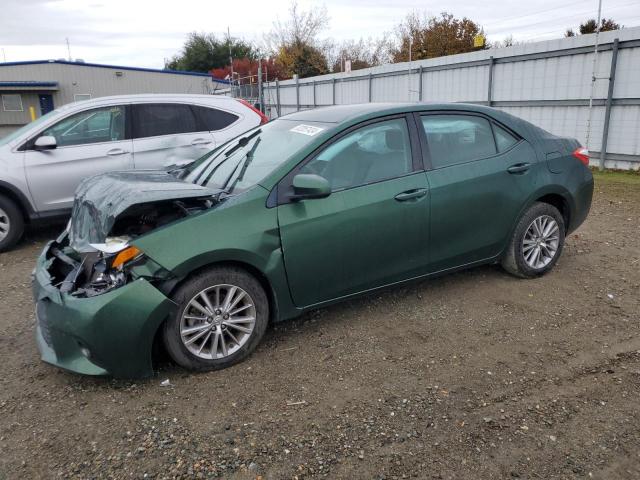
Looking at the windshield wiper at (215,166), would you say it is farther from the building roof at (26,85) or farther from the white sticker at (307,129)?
the building roof at (26,85)

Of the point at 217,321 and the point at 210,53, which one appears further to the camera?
the point at 210,53

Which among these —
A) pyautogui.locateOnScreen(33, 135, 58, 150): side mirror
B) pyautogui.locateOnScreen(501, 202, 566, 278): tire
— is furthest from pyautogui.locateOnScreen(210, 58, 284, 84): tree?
pyautogui.locateOnScreen(501, 202, 566, 278): tire

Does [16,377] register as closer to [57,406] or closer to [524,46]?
[57,406]

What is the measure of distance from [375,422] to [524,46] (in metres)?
11.2

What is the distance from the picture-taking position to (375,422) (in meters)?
2.84

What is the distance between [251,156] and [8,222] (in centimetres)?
379

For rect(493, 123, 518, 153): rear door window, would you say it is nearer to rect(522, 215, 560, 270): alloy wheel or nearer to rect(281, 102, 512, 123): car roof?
rect(281, 102, 512, 123): car roof

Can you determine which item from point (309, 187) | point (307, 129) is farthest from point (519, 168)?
point (309, 187)

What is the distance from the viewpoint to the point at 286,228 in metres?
3.43

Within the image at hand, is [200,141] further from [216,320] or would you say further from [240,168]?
[216,320]

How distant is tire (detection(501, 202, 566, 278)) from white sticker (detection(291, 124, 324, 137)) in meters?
1.98

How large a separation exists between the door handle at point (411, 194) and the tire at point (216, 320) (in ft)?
4.01

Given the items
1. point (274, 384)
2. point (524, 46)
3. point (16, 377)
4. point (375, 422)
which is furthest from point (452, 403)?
point (524, 46)

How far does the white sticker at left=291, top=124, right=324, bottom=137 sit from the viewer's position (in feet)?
12.4
